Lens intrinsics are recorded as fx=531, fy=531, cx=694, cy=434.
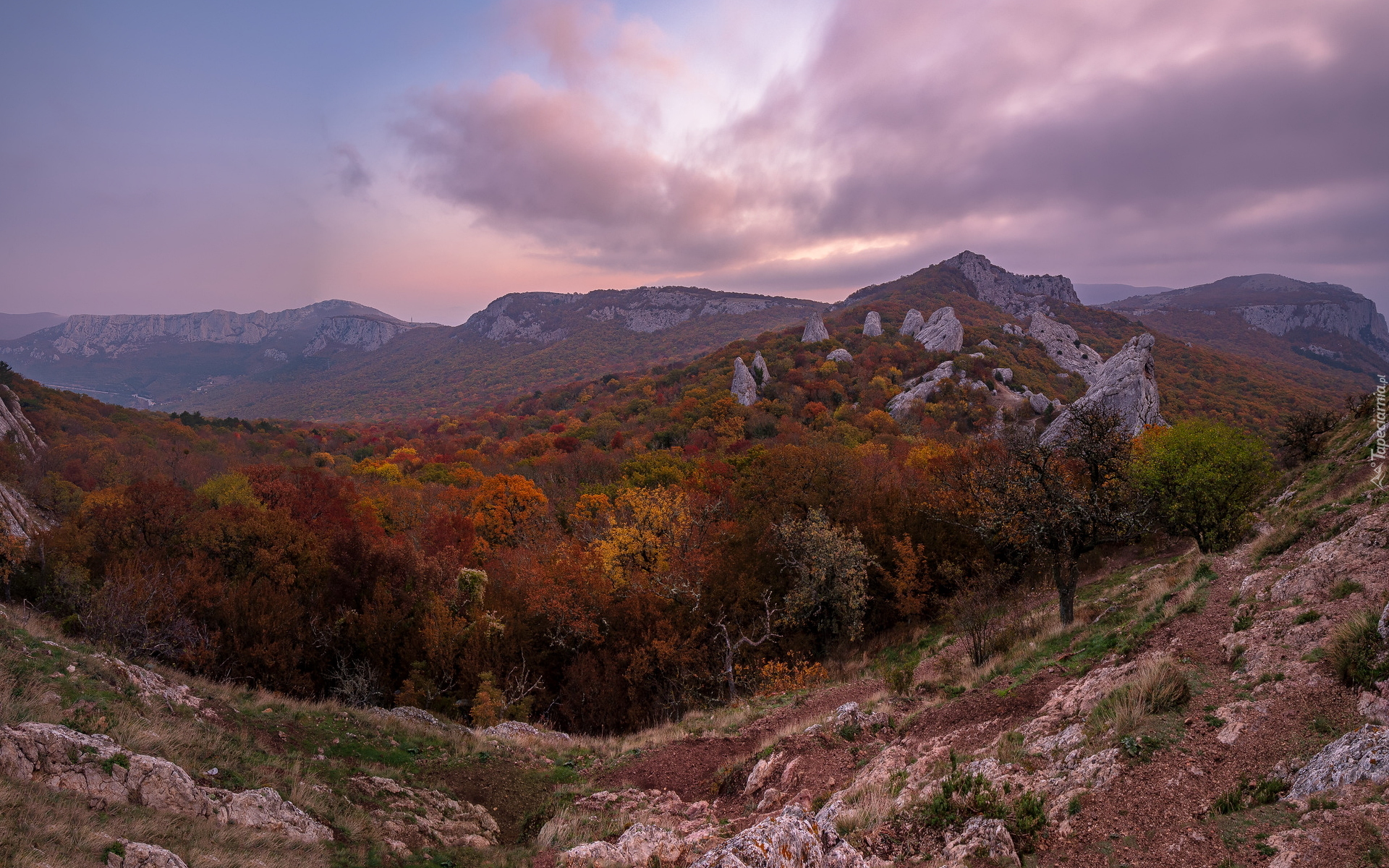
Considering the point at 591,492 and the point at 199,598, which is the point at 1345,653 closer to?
the point at 199,598

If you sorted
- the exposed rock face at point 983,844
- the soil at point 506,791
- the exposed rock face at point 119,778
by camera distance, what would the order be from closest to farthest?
the exposed rock face at point 983,844 < the exposed rock face at point 119,778 < the soil at point 506,791

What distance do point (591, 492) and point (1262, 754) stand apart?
44545 millimetres

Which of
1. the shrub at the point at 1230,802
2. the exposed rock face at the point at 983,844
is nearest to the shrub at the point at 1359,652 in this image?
the shrub at the point at 1230,802

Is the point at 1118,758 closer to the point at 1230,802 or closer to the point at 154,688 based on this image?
the point at 1230,802

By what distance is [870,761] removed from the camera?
10.1 m

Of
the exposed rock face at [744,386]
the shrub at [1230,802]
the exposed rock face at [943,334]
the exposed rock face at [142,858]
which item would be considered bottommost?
the exposed rock face at [142,858]

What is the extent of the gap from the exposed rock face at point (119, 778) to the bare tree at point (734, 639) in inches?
560

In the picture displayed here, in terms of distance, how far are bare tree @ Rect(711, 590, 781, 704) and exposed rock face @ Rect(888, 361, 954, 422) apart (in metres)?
52.2

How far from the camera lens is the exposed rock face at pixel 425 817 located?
978cm

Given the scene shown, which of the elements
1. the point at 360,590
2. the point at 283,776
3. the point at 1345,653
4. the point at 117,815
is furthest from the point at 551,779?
the point at 360,590

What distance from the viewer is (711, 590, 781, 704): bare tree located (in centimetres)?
2104

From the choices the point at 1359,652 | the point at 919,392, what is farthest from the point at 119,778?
the point at 919,392

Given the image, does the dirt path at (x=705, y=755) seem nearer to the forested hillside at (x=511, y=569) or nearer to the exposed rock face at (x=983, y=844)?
the exposed rock face at (x=983, y=844)

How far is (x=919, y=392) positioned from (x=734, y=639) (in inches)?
2371
